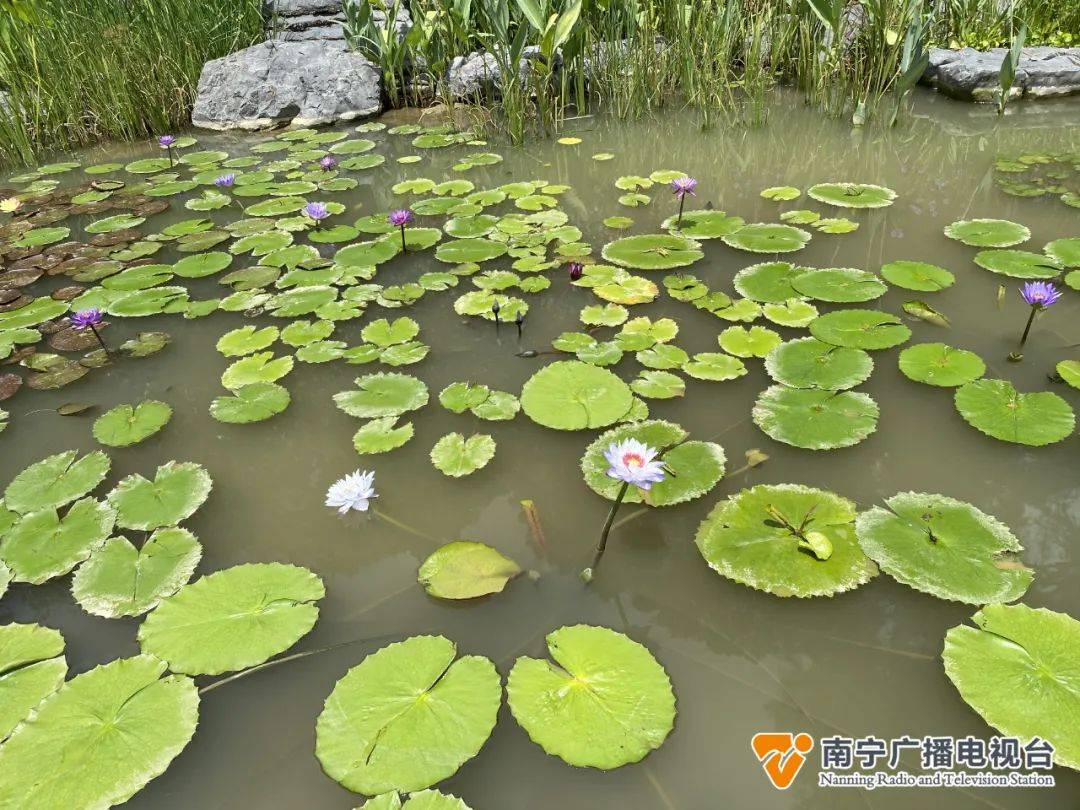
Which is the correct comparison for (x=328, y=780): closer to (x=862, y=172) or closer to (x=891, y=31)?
(x=862, y=172)

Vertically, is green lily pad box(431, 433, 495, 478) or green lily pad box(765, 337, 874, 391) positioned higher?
green lily pad box(765, 337, 874, 391)

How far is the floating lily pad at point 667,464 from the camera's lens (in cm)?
160

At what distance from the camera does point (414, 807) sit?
3.37 feet

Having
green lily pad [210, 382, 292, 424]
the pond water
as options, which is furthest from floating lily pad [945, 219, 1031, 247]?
green lily pad [210, 382, 292, 424]

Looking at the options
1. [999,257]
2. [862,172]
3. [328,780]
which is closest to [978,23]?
[862,172]

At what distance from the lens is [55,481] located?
70.9 inches

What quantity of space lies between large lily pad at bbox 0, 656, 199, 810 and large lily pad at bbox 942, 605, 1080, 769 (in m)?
1.53

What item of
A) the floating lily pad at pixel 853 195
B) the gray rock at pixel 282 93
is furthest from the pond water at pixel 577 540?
the gray rock at pixel 282 93

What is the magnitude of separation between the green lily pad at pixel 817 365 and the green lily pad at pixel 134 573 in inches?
71.3

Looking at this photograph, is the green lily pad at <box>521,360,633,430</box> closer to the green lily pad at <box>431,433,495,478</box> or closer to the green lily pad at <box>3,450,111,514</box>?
the green lily pad at <box>431,433,495,478</box>

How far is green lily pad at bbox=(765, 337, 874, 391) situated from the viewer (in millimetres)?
1926

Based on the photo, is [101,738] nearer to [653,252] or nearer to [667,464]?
[667,464]

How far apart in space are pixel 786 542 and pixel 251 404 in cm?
172

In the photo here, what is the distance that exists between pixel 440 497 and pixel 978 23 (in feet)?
23.8
